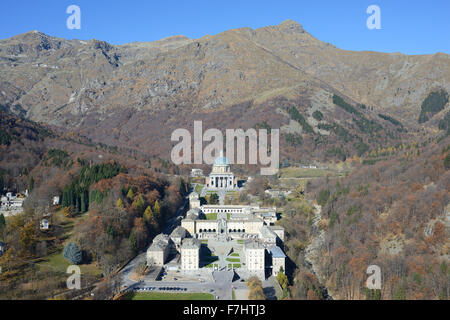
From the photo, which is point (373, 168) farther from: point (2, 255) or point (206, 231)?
point (2, 255)

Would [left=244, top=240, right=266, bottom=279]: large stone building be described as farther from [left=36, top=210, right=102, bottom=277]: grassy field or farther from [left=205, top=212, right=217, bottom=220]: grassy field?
[left=205, top=212, right=217, bottom=220]: grassy field

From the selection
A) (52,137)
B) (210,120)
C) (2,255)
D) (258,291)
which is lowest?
(258,291)

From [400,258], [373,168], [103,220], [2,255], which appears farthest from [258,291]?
[373,168]

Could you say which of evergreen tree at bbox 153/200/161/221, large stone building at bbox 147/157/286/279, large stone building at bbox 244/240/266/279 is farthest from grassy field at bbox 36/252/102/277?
evergreen tree at bbox 153/200/161/221

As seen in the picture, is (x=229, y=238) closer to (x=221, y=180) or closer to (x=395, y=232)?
(x=395, y=232)

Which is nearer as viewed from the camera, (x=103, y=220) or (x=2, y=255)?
(x=2, y=255)

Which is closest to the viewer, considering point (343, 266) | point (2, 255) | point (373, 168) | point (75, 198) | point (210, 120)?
point (2, 255)

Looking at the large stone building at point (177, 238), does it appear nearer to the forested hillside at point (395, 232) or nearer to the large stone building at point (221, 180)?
the forested hillside at point (395, 232)

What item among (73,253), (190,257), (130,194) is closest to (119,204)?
(130,194)
